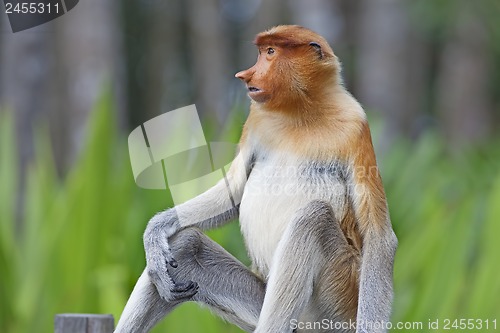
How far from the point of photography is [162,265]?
2111 mm

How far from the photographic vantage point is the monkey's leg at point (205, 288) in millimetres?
2242

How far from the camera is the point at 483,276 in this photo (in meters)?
3.35

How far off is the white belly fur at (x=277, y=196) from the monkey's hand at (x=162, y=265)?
23cm

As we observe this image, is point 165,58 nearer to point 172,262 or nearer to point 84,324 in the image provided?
point 84,324

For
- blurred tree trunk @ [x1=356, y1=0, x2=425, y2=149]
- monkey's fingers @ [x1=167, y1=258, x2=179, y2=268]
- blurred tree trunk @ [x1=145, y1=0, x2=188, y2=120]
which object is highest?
monkey's fingers @ [x1=167, y1=258, x2=179, y2=268]

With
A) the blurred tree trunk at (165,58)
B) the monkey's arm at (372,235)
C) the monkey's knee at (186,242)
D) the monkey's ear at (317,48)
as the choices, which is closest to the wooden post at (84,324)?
the monkey's knee at (186,242)

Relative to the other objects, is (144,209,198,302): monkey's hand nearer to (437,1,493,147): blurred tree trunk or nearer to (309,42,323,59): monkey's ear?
(309,42,323,59): monkey's ear

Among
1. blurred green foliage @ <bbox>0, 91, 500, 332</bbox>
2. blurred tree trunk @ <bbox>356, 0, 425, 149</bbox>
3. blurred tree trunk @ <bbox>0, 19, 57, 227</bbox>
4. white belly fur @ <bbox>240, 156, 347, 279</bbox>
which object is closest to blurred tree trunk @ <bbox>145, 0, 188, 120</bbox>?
blurred tree trunk @ <bbox>356, 0, 425, 149</bbox>

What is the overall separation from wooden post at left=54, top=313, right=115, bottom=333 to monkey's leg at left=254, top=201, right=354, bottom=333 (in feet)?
1.52

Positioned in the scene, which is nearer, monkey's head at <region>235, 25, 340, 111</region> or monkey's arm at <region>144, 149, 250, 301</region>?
monkey's head at <region>235, 25, 340, 111</region>

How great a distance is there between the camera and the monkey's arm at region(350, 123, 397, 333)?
216cm

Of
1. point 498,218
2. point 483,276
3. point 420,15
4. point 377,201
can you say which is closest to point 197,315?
point 377,201

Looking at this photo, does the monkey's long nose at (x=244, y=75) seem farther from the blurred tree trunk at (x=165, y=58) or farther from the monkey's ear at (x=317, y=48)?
the blurred tree trunk at (x=165, y=58)

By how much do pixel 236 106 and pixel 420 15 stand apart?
19.1ft
